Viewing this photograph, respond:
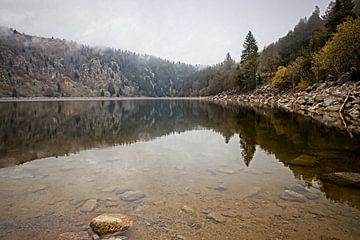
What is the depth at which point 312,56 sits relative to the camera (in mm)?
65250

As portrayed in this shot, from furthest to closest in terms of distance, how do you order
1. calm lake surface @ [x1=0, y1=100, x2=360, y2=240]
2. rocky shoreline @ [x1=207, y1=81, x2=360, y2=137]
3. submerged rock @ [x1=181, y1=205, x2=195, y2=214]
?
rocky shoreline @ [x1=207, y1=81, x2=360, y2=137] → submerged rock @ [x1=181, y1=205, x2=195, y2=214] → calm lake surface @ [x1=0, y1=100, x2=360, y2=240]

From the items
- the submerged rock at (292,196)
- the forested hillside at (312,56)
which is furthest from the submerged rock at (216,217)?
the forested hillside at (312,56)

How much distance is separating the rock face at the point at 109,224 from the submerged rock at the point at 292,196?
5550 millimetres

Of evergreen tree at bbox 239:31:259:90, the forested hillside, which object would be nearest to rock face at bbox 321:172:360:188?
the forested hillside

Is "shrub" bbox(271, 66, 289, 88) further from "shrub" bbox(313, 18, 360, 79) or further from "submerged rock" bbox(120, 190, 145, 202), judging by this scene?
"submerged rock" bbox(120, 190, 145, 202)

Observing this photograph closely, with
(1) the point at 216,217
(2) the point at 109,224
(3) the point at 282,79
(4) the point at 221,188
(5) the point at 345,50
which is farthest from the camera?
(3) the point at 282,79

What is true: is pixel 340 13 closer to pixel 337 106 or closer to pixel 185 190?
pixel 337 106

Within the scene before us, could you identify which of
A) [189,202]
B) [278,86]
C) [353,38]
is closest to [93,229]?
[189,202]

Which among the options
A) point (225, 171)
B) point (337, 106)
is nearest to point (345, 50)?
point (337, 106)

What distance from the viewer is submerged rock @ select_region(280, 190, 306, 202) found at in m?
9.78

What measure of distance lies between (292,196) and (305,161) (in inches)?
206

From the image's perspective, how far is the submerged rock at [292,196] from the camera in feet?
32.1

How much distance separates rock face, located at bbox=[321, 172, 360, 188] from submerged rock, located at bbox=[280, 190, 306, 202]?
210 centimetres

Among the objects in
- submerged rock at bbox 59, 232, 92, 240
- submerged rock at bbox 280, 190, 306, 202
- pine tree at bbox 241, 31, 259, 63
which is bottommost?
submerged rock at bbox 59, 232, 92, 240
